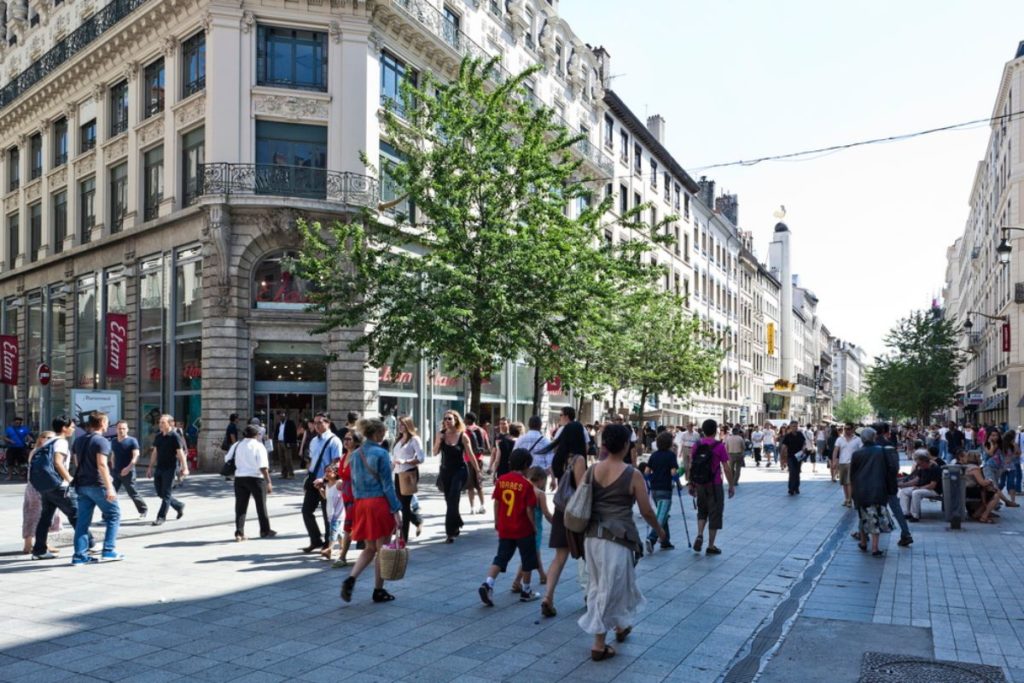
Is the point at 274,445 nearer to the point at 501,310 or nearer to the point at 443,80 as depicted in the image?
the point at 501,310

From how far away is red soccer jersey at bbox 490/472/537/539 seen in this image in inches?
320

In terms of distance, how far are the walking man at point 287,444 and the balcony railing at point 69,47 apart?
14.3 m

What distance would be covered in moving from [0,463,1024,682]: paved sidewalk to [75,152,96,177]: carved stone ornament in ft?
73.9

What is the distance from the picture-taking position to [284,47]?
2542 cm

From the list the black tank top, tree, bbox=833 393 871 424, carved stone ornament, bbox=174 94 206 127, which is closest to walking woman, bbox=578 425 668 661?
the black tank top

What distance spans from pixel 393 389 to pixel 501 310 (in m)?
8.00

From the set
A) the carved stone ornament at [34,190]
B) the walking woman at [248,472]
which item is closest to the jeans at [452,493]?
the walking woman at [248,472]

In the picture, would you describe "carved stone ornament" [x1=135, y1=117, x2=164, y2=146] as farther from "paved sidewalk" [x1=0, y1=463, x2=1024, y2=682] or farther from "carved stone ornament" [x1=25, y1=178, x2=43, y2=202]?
"paved sidewalk" [x1=0, y1=463, x2=1024, y2=682]

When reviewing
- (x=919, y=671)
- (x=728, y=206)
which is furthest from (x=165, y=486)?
(x=728, y=206)

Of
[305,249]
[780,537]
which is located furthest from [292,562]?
[305,249]

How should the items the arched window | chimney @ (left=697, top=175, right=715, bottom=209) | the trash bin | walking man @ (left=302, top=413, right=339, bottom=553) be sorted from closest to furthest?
walking man @ (left=302, top=413, right=339, bottom=553) → the trash bin → the arched window → chimney @ (left=697, top=175, right=715, bottom=209)

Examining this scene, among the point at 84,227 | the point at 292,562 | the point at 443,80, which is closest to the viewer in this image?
the point at 292,562

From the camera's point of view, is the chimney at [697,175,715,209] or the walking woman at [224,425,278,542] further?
the chimney at [697,175,715,209]

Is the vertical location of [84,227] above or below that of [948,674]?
above
